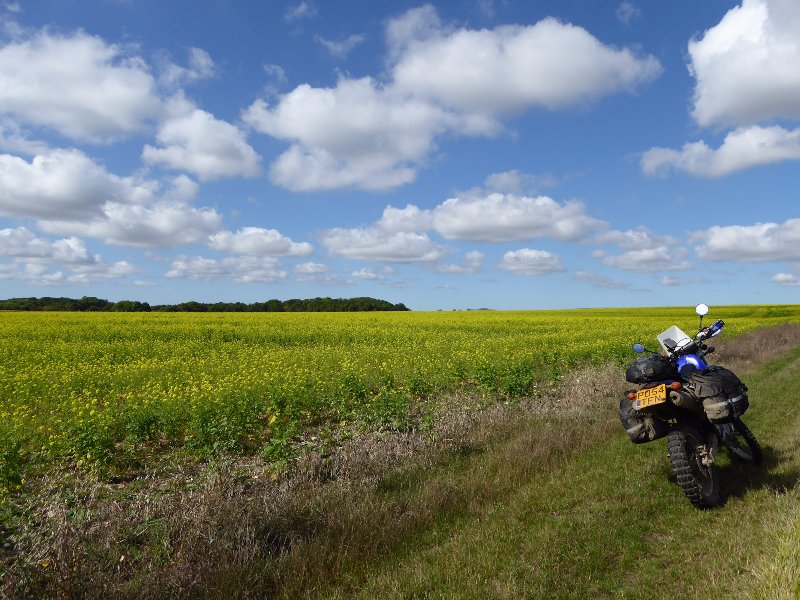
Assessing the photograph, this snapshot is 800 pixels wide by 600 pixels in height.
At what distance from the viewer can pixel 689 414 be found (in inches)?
249

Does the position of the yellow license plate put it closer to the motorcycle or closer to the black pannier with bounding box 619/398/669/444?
A: the motorcycle

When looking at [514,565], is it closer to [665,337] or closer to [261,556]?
[261,556]

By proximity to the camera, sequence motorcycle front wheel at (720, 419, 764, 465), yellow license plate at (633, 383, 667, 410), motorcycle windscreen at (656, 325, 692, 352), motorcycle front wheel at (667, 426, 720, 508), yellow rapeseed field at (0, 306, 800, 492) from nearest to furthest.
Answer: motorcycle front wheel at (667, 426, 720, 508), yellow license plate at (633, 383, 667, 410), motorcycle front wheel at (720, 419, 764, 465), motorcycle windscreen at (656, 325, 692, 352), yellow rapeseed field at (0, 306, 800, 492)

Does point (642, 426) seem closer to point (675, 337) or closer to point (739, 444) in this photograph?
point (739, 444)

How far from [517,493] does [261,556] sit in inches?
119

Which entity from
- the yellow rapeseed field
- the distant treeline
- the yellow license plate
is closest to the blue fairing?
the yellow license plate

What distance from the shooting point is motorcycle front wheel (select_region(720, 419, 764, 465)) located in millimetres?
6761

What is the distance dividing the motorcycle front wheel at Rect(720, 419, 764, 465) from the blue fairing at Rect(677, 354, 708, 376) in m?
0.80

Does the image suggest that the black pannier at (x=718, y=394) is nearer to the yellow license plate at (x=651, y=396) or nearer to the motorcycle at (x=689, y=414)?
the motorcycle at (x=689, y=414)

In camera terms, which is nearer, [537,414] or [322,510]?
[322,510]

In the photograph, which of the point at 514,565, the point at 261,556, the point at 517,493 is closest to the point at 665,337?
the point at 517,493

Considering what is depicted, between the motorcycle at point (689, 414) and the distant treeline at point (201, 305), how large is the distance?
3098 inches

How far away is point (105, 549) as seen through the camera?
454 cm

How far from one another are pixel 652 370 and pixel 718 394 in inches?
28.2
